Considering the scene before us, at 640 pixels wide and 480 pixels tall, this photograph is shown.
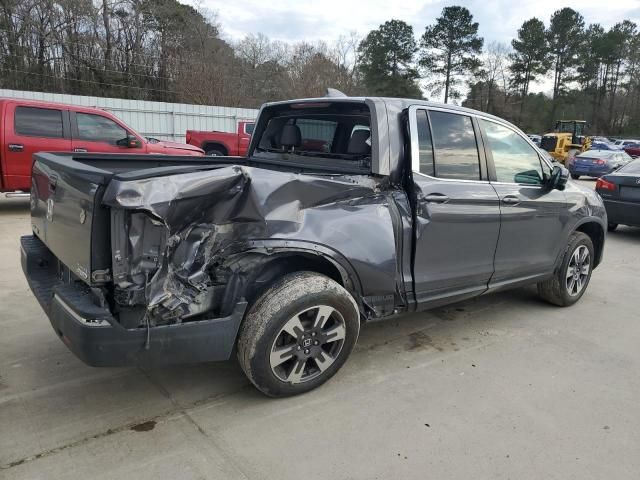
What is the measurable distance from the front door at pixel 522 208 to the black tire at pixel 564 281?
192 mm

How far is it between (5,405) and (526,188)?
161 inches

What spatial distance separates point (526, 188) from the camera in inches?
167

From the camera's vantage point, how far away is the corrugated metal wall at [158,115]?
63.1 ft

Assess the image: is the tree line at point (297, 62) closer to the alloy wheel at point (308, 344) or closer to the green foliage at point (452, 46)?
the green foliage at point (452, 46)

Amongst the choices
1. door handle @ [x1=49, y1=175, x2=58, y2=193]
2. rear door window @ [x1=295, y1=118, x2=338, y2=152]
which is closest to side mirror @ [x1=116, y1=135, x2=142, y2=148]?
rear door window @ [x1=295, y1=118, x2=338, y2=152]

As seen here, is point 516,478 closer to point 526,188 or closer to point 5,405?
point 526,188

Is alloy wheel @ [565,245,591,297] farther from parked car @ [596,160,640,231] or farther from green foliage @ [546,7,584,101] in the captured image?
green foliage @ [546,7,584,101]

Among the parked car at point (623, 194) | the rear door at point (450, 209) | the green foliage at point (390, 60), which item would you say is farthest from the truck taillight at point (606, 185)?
the green foliage at point (390, 60)

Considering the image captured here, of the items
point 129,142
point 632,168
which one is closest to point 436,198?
point 129,142

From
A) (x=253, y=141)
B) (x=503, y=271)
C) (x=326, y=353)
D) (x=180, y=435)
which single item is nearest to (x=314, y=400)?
(x=326, y=353)

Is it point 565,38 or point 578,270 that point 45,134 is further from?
point 565,38

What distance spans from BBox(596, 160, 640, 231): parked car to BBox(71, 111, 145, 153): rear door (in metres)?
8.44

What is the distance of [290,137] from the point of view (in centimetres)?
418

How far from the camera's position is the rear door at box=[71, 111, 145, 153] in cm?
870
